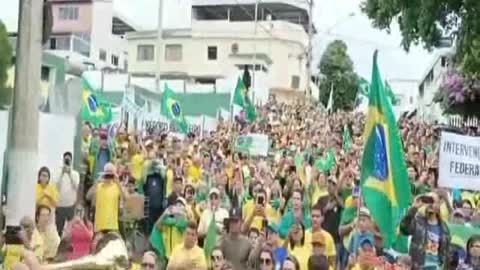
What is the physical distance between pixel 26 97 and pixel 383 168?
354 centimetres

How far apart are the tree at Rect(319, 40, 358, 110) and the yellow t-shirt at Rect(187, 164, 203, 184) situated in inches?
2666

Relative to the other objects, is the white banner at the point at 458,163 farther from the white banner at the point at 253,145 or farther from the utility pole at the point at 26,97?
the white banner at the point at 253,145

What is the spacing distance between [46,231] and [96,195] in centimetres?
216

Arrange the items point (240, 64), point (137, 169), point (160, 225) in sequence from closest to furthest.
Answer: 1. point (160, 225)
2. point (137, 169)
3. point (240, 64)

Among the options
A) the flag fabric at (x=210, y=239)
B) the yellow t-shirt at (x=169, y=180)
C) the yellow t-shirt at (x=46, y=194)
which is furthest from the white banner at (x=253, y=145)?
the flag fabric at (x=210, y=239)

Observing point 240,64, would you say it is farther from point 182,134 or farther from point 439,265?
point 439,265

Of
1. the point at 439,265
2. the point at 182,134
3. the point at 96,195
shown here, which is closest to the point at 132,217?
the point at 96,195

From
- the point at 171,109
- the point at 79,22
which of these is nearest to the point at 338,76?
the point at 79,22

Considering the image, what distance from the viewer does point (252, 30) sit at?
8306 cm

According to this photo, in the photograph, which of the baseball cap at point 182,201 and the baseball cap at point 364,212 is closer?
the baseball cap at point 364,212

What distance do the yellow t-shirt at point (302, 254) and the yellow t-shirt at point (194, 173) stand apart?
6201 mm

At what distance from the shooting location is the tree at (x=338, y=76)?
86.1 metres

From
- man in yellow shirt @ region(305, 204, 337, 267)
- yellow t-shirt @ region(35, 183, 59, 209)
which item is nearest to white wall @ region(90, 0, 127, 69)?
yellow t-shirt @ region(35, 183, 59, 209)

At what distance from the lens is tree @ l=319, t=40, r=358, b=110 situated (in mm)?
86125
